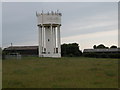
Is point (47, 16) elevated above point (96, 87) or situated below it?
above

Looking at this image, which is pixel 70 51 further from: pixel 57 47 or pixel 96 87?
pixel 96 87

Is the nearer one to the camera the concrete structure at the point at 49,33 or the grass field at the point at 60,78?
the grass field at the point at 60,78

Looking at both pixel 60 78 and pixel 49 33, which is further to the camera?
pixel 49 33

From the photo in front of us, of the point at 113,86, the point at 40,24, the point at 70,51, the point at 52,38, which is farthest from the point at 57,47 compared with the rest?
the point at 113,86

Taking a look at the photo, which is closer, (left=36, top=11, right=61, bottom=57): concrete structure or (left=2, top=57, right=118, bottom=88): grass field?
(left=2, top=57, right=118, bottom=88): grass field

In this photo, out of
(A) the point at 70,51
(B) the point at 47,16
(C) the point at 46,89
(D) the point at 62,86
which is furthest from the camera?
(A) the point at 70,51

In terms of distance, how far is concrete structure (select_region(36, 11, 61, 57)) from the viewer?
212ft

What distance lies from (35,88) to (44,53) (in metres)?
52.9

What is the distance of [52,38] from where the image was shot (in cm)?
6594

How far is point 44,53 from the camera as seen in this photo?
219 feet

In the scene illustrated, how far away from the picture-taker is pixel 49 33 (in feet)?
218

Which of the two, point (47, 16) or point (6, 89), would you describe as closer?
point (6, 89)

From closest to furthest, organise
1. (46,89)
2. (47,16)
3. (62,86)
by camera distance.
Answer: (46,89) < (62,86) < (47,16)

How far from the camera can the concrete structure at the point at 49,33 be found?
212 feet
